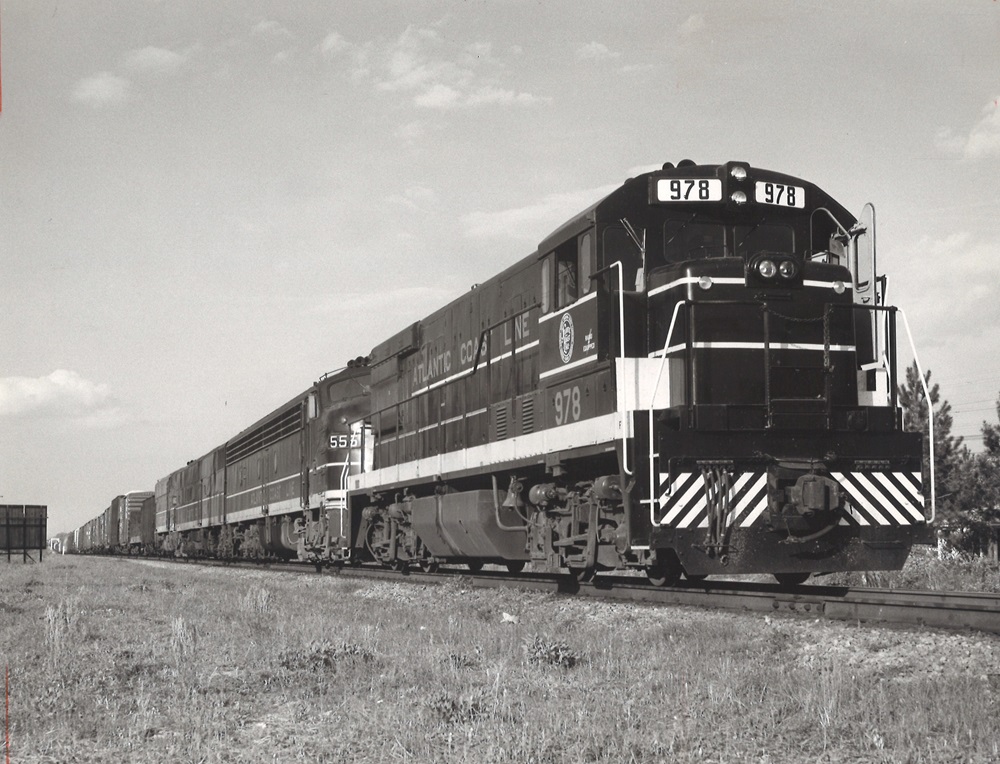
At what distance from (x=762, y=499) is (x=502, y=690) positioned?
3.78 meters

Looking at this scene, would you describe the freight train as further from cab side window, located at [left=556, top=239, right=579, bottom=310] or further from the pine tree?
the pine tree

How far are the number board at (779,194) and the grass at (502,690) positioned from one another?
12.7 feet

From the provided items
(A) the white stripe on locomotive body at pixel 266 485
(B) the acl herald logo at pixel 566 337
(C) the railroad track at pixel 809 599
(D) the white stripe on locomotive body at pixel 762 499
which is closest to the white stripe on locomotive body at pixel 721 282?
(B) the acl herald logo at pixel 566 337

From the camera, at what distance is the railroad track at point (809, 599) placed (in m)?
7.92

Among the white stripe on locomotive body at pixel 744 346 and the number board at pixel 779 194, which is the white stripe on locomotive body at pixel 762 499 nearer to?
the white stripe on locomotive body at pixel 744 346

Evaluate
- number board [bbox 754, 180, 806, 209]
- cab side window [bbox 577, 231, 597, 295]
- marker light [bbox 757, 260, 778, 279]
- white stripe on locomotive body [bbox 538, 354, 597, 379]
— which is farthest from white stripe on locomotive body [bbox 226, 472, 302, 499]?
marker light [bbox 757, 260, 778, 279]

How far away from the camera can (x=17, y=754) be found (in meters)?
4.72

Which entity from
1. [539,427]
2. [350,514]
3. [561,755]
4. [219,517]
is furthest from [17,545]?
[561,755]

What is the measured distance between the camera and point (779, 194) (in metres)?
10.1

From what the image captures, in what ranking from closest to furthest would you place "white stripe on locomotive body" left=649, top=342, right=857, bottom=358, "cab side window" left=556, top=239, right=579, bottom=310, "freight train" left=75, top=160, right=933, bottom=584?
"freight train" left=75, top=160, right=933, bottom=584 < "white stripe on locomotive body" left=649, top=342, right=857, bottom=358 < "cab side window" left=556, top=239, right=579, bottom=310

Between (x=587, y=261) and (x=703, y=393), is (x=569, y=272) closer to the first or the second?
(x=587, y=261)

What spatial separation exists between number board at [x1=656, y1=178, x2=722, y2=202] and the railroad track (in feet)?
12.1

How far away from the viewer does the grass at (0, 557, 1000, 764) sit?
4.72 metres

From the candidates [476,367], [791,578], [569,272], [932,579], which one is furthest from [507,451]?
[932,579]
